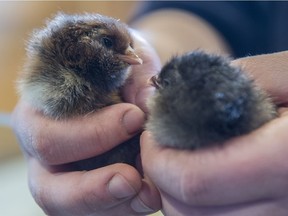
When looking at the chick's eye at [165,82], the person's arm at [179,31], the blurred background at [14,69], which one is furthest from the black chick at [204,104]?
the blurred background at [14,69]

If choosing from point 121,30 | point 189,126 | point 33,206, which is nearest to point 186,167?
point 189,126

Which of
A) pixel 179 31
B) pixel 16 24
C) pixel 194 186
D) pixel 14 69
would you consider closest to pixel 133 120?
pixel 194 186

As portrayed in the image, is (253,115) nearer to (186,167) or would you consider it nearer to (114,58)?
(186,167)

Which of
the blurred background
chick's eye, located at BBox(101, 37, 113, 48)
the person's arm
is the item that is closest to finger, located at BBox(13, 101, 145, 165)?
chick's eye, located at BBox(101, 37, 113, 48)

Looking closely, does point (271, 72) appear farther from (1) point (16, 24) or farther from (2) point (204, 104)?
(1) point (16, 24)

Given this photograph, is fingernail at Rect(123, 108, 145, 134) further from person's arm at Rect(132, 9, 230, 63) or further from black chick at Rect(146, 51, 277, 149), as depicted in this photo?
person's arm at Rect(132, 9, 230, 63)

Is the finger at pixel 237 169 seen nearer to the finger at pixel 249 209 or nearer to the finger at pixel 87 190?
the finger at pixel 249 209
